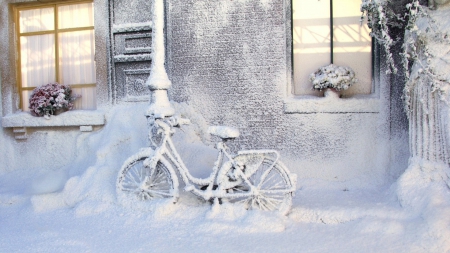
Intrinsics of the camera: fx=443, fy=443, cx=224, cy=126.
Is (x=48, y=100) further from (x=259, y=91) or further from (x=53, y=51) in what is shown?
(x=259, y=91)

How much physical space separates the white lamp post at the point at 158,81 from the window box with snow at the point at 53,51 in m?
2.11

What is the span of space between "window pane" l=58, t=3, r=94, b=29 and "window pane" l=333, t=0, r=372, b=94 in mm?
3827

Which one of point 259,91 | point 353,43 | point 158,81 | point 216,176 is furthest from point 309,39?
point 216,176

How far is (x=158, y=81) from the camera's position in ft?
17.0

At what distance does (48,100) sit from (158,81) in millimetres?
2500

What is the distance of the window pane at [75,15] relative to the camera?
23.4 feet

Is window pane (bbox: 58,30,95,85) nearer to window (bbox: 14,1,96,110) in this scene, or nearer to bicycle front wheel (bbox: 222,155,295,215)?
window (bbox: 14,1,96,110)

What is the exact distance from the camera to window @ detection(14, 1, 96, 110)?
715 cm

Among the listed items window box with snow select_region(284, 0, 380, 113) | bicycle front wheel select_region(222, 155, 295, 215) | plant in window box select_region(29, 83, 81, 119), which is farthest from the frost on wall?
plant in window box select_region(29, 83, 81, 119)

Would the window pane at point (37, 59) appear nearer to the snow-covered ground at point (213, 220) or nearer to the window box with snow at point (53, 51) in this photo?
the window box with snow at point (53, 51)

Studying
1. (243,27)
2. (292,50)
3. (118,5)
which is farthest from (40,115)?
(292,50)

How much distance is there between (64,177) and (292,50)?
147 inches

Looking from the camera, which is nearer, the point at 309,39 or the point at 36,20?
the point at 309,39

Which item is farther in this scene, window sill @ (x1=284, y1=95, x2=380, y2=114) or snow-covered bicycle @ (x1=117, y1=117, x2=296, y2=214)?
window sill @ (x1=284, y1=95, x2=380, y2=114)
